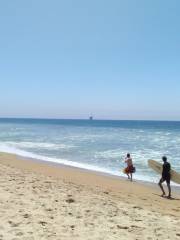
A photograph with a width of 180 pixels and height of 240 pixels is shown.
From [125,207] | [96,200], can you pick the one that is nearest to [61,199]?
[96,200]

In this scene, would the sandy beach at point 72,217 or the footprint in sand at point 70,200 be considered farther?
the footprint in sand at point 70,200

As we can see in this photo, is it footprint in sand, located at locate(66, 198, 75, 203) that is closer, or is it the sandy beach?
the sandy beach

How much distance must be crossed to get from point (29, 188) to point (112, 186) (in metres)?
3.91

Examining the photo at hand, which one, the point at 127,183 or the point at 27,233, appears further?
the point at 127,183

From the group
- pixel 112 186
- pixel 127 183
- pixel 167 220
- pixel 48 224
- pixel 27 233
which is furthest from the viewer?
pixel 127 183

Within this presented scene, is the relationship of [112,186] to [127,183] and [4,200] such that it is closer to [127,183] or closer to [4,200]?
[127,183]

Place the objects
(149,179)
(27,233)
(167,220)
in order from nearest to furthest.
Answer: (27,233)
(167,220)
(149,179)

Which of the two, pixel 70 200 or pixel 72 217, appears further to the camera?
pixel 70 200

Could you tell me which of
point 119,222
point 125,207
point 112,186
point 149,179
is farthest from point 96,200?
point 149,179

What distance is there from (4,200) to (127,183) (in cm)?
695

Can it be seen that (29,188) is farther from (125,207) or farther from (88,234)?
(88,234)

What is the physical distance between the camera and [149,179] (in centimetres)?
1562

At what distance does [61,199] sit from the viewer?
8453 millimetres

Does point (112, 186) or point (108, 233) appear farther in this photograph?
point (112, 186)
